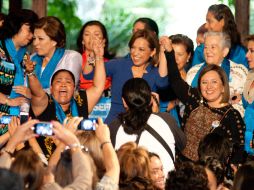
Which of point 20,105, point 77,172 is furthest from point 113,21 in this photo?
point 77,172

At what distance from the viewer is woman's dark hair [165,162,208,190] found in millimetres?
5891

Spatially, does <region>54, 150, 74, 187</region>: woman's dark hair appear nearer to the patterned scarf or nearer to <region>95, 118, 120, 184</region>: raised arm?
<region>95, 118, 120, 184</region>: raised arm

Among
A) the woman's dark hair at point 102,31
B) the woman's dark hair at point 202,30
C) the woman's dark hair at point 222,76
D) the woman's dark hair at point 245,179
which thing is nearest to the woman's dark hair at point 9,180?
the woman's dark hair at point 245,179

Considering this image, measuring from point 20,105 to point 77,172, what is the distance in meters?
3.16

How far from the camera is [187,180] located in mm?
5902

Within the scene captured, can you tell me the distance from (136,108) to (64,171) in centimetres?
152

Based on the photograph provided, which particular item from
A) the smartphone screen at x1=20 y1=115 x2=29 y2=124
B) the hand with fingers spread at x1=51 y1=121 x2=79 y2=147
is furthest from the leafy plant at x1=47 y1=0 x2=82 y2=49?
the hand with fingers spread at x1=51 y1=121 x2=79 y2=147

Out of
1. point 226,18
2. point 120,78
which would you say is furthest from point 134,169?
point 226,18

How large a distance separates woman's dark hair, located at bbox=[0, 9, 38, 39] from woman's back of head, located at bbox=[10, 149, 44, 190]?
12.0 feet

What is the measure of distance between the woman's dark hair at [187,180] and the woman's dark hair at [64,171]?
0.60 meters

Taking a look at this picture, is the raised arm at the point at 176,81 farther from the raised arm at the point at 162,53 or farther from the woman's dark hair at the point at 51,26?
the woman's dark hair at the point at 51,26

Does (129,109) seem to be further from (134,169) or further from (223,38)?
(223,38)

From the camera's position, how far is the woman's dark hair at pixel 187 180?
5891mm

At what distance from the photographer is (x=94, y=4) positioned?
11.4 metres
